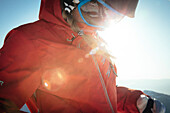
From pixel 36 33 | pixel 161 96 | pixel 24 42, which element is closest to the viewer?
pixel 24 42

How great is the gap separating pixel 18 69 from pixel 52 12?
849mm

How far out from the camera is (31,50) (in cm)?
80

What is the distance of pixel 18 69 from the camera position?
710 millimetres

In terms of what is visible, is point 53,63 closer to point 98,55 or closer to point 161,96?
point 98,55

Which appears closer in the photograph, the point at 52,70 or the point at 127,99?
the point at 52,70

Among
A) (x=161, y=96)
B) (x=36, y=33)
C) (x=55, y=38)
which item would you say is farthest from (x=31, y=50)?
(x=161, y=96)

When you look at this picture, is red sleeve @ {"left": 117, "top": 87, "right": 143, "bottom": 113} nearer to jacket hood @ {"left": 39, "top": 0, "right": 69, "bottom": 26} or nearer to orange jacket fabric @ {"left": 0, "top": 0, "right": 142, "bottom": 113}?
orange jacket fabric @ {"left": 0, "top": 0, "right": 142, "bottom": 113}

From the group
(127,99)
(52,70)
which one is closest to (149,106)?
(127,99)

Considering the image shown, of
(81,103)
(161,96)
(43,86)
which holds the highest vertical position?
(43,86)

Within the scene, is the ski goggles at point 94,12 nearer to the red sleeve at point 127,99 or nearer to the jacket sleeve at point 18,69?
the jacket sleeve at point 18,69

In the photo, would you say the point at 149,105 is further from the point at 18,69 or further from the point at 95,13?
the point at 18,69

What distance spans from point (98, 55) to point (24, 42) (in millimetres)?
877

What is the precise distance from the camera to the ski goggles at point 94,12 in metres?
1.20

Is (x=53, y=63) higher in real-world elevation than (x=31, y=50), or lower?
lower
